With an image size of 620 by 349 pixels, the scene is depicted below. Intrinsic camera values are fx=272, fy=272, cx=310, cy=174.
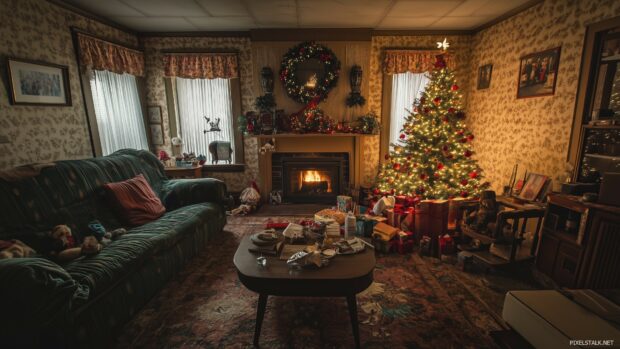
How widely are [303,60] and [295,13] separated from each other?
750 mm

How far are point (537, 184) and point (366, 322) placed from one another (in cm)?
239

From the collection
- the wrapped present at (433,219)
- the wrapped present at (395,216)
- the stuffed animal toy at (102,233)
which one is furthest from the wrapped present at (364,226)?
the stuffed animal toy at (102,233)

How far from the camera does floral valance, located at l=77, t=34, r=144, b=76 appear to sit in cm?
333

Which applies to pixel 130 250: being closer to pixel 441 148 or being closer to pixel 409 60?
pixel 441 148

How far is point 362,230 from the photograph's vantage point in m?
2.67

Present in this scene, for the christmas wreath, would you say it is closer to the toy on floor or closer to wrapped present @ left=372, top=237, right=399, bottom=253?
the toy on floor

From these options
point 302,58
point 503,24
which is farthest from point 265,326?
point 503,24

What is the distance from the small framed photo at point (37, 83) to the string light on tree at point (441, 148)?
4245 millimetres

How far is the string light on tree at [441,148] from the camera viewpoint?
348 cm

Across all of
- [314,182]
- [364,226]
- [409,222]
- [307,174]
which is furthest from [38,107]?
[409,222]

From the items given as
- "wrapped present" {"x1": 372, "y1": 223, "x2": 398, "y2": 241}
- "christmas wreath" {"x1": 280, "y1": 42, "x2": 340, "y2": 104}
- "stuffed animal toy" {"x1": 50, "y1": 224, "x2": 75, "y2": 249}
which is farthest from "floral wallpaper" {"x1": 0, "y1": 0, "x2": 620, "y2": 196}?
"wrapped present" {"x1": 372, "y1": 223, "x2": 398, "y2": 241}

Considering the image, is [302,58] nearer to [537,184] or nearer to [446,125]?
[446,125]

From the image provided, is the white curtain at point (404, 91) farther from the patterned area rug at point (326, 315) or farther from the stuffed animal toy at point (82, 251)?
the stuffed animal toy at point (82, 251)

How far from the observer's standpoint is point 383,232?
110 inches
